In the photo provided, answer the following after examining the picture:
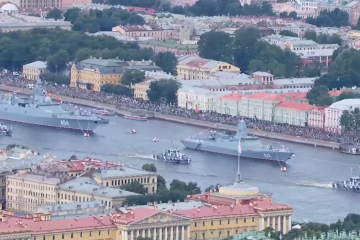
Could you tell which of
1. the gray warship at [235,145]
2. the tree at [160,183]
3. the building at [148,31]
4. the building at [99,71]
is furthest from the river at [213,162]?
the building at [148,31]

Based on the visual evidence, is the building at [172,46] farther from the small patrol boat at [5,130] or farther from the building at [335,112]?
the small patrol boat at [5,130]

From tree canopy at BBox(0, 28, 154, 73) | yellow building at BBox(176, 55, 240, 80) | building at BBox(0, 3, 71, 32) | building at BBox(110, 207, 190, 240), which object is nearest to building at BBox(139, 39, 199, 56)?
tree canopy at BBox(0, 28, 154, 73)

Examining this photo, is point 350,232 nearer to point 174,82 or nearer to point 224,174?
point 224,174

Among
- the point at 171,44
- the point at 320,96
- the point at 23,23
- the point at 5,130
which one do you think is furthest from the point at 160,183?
the point at 23,23

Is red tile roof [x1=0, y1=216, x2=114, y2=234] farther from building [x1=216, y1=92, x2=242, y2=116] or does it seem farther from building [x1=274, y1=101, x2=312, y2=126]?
building [x1=216, y1=92, x2=242, y2=116]

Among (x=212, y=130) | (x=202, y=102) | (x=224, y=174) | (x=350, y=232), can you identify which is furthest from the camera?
(x=202, y=102)

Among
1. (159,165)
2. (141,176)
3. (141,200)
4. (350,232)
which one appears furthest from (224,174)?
(350,232)

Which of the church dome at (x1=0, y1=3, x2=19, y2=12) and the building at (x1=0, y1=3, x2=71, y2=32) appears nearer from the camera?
the building at (x1=0, y1=3, x2=71, y2=32)
